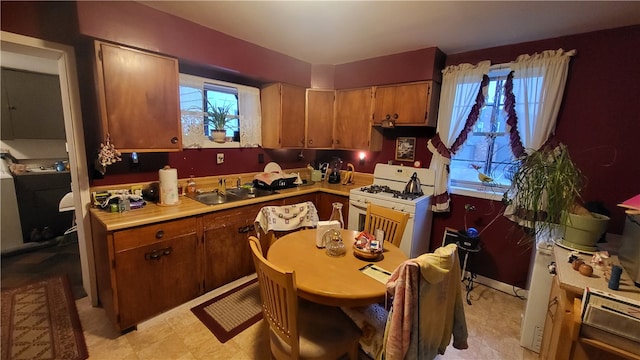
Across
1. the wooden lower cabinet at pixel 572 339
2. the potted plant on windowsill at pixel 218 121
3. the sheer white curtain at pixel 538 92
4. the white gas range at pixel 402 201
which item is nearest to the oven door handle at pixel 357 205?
the white gas range at pixel 402 201

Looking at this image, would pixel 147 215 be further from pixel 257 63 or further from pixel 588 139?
pixel 588 139

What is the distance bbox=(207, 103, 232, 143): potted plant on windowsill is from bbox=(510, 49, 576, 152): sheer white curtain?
2.86 m

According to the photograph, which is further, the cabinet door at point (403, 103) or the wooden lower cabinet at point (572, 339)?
the cabinet door at point (403, 103)

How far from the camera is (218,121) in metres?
2.79

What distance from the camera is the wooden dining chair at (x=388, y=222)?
1.98 meters

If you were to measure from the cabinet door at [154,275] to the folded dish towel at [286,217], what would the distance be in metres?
0.59

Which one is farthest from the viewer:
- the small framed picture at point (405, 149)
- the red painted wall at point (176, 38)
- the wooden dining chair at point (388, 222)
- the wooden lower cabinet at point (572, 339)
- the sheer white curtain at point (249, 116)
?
the small framed picture at point (405, 149)

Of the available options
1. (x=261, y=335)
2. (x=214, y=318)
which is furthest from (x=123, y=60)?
(x=261, y=335)

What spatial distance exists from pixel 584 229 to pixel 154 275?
113 inches

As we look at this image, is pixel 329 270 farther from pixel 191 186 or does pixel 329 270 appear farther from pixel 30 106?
pixel 30 106

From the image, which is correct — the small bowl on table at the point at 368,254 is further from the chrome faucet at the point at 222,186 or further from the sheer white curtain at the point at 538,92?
the chrome faucet at the point at 222,186

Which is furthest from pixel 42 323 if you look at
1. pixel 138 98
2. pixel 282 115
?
pixel 282 115

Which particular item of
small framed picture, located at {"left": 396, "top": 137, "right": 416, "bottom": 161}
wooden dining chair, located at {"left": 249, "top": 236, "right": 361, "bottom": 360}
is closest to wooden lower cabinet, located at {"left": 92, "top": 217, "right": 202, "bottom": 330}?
wooden dining chair, located at {"left": 249, "top": 236, "right": 361, "bottom": 360}

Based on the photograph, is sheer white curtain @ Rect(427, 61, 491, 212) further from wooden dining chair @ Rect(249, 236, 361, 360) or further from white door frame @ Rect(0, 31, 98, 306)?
white door frame @ Rect(0, 31, 98, 306)
